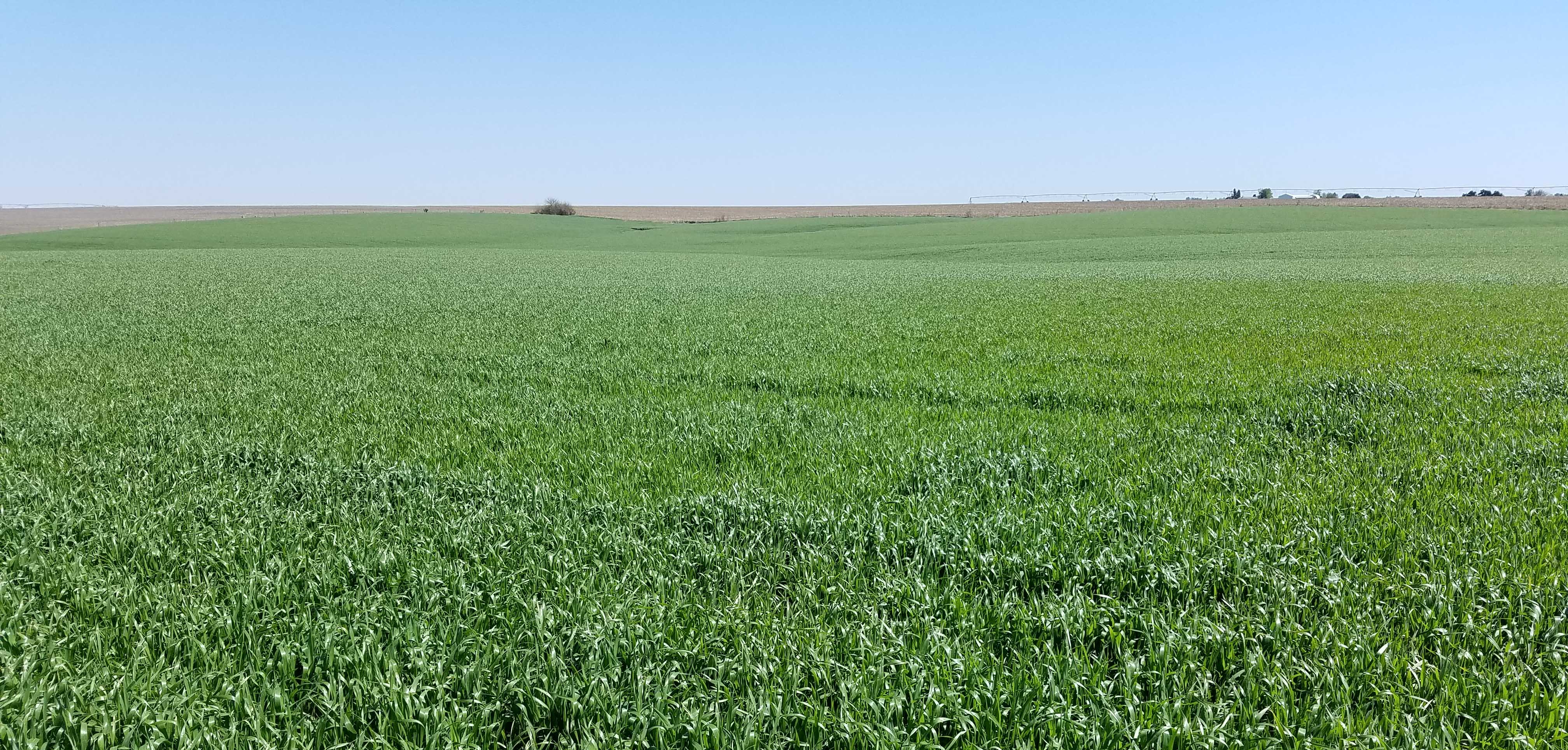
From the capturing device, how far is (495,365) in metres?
9.12

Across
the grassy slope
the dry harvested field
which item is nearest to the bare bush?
the dry harvested field

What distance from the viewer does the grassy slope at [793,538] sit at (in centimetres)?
262

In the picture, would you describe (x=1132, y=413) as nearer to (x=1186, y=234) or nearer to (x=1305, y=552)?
(x=1305, y=552)

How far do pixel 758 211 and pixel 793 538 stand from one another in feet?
411

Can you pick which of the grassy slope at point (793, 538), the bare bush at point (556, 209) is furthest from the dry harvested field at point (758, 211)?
the grassy slope at point (793, 538)

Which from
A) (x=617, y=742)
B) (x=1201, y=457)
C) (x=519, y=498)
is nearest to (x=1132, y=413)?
(x=1201, y=457)

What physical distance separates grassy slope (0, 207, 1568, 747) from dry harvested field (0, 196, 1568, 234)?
273ft

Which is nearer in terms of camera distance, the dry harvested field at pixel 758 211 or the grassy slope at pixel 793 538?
the grassy slope at pixel 793 538

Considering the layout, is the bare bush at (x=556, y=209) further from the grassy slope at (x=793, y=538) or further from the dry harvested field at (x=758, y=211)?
the grassy slope at (x=793, y=538)

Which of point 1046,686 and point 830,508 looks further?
point 830,508

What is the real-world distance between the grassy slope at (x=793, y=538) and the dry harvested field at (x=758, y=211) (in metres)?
83.2

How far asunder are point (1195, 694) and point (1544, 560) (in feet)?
6.95

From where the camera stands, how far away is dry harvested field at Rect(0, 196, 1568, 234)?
276ft

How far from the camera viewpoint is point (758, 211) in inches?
4973
